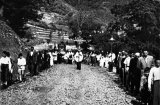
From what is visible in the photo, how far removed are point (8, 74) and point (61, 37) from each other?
53.7 meters

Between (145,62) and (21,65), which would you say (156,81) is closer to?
(145,62)

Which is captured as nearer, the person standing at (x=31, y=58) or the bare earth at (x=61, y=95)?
the bare earth at (x=61, y=95)

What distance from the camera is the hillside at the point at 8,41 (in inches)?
1027

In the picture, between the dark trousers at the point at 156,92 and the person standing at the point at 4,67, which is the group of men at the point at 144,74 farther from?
the person standing at the point at 4,67

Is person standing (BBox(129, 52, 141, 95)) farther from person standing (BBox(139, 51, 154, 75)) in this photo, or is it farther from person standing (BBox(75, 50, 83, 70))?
person standing (BBox(75, 50, 83, 70))

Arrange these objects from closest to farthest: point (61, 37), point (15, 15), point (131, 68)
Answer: point (131, 68)
point (15, 15)
point (61, 37)

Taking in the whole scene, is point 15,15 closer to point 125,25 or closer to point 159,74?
point 125,25

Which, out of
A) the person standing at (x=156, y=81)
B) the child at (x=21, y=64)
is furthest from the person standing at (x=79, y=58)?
the person standing at (x=156, y=81)

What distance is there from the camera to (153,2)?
44.9m

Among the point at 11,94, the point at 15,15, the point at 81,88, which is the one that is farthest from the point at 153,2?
the point at 11,94

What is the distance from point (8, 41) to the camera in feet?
89.0

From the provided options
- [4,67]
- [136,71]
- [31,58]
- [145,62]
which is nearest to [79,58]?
[31,58]

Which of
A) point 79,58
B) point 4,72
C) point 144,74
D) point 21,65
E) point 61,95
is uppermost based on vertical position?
point 144,74

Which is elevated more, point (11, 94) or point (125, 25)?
point (125, 25)
